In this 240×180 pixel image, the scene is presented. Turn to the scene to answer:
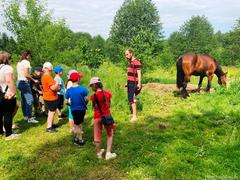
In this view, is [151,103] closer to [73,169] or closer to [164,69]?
[73,169]

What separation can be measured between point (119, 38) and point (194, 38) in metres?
17.6

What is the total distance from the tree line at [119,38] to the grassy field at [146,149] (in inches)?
426

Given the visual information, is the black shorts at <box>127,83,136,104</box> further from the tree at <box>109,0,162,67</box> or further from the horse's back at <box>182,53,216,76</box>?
the tree at <box>109,0,162,67</box>

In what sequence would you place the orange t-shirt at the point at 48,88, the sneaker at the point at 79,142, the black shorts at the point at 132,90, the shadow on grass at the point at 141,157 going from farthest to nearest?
the black shorts at the point at 132,90 → the orange t-shirt at the point at 48,88 → the sneaker at the point at 79,142 → the shadow on grass at the point at 141,157

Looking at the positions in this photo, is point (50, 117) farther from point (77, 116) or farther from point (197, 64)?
point (197, 64)

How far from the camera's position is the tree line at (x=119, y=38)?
20.1 m

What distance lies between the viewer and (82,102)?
7.19 m

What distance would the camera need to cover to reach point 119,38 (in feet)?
169

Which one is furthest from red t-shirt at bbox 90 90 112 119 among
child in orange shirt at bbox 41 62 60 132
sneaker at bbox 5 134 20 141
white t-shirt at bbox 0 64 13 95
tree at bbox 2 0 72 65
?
tree at bbox 2 0 72 65

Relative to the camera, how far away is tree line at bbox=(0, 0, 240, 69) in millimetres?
20062

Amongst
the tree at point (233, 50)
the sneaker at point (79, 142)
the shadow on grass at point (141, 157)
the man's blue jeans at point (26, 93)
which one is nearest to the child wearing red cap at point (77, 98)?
the sneaker at point (79, 142)

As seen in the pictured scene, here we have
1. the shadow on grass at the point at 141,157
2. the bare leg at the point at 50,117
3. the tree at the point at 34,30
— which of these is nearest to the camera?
the shadow on grass at the point at 141,157

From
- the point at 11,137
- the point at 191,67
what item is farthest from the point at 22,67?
the point at 191,67

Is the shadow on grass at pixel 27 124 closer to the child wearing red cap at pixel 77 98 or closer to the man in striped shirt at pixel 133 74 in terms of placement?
the man in striped shirt at pixel 133 74
